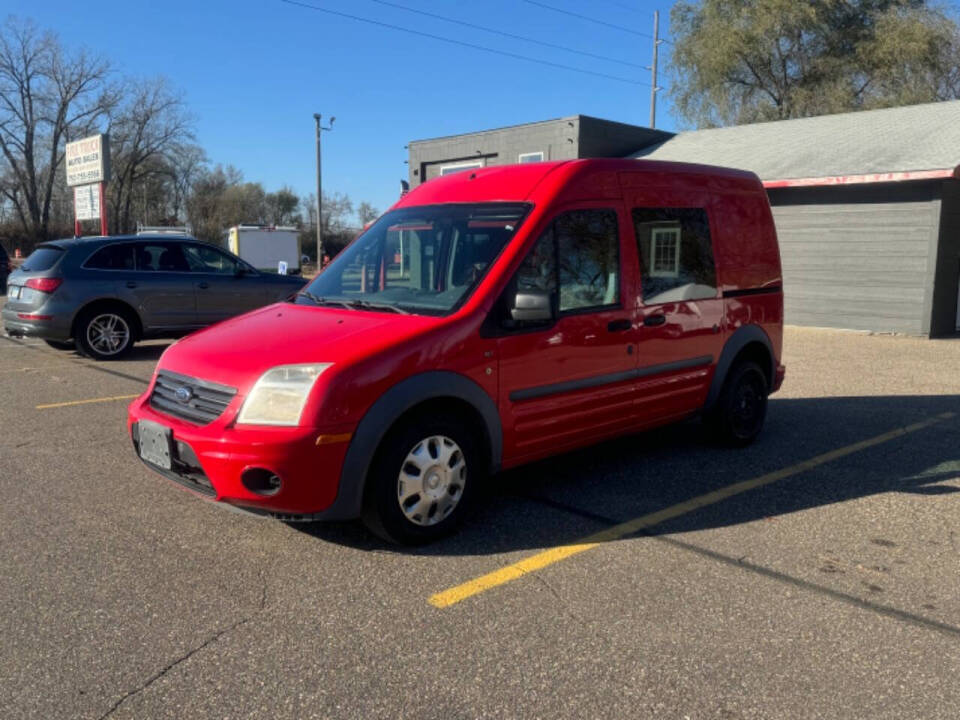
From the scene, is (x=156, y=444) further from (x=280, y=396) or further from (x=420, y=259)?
(x=420, y=259)

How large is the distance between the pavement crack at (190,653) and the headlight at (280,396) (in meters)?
0.75

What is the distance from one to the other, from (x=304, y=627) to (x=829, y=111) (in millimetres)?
32579

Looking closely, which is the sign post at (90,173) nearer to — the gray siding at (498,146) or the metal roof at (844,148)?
the gray siding at (498,146)

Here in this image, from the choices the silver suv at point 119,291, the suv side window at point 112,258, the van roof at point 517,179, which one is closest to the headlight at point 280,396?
the van roof at point 517,179

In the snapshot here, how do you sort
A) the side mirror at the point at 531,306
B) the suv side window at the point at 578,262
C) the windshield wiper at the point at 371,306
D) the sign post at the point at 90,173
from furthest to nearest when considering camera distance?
the sign post at the point at 90,173, the suv side window at the point at 578,262, the windshield wiper at the point at 371,306, the side mirror at the point at 531,306

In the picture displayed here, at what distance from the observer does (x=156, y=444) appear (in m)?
3.99

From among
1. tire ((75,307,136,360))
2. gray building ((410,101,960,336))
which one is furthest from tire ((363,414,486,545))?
gray building ((410,101,960,336))

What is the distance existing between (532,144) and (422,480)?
1897 centimetres

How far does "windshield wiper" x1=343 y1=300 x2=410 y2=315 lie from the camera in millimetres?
4256

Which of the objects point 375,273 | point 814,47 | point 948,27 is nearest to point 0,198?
point 814,47

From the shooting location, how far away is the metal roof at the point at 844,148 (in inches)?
546

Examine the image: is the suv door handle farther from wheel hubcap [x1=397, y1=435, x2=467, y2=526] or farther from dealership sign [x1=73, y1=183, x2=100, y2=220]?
dealership sign [x1=73, y1=183, x2=100, y2=220]

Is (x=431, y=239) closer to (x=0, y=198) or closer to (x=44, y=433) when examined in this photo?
(x=44, y=433)

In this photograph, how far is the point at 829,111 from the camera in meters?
30.4
